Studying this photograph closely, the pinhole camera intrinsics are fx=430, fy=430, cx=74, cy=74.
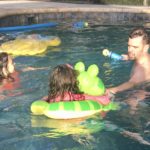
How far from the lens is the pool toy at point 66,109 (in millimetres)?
5234

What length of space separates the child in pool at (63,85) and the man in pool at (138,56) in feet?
3.16

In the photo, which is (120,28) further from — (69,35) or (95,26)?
(69,35)

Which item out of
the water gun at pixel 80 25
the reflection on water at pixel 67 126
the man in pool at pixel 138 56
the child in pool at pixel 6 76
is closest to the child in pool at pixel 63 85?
the reflection on water at pixel 67 126

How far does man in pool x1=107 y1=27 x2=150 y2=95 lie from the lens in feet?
20.4

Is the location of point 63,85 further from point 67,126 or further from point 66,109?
point 67,126

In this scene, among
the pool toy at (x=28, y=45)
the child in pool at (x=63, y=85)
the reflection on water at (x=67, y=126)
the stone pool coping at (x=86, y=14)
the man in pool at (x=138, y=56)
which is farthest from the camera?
the stone pool coping at (x=86, y=14)

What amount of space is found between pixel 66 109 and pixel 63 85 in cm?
Result: 30

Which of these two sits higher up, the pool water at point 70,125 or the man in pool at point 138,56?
the man in pool at point 138,56

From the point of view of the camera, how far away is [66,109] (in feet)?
17.2

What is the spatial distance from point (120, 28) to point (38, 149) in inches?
370

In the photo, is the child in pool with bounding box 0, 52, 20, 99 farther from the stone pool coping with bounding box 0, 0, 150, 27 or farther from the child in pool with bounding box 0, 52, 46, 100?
the stone pool coping with bounding box 0, 0, 150, 27

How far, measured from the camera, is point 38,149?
479 centimetres

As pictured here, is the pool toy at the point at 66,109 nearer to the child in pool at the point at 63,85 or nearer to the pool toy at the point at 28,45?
the child in pool at the point at 63,85

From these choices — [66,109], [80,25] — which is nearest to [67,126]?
[66,109]
